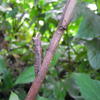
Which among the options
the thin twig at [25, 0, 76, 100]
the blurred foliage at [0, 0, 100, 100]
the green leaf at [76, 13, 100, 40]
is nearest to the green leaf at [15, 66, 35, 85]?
the blurred foliage at [0, 0, 100, 100]

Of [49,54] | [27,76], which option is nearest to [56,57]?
[27,76]

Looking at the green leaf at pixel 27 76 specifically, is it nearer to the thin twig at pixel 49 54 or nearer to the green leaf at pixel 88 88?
the green leaf at pixel 88 88

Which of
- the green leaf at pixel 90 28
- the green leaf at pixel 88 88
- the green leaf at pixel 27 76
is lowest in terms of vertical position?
the green leaf at pixel 27 76

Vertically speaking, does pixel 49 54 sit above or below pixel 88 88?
above

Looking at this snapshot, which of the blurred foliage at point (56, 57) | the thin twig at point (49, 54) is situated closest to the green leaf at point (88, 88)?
the blurred foliage at point (56, 57)

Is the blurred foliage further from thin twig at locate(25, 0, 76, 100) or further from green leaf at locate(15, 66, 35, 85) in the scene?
thin twig at locate(25, 0, 76, 100)

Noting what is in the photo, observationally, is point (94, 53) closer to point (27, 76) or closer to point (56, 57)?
point (56, 57)

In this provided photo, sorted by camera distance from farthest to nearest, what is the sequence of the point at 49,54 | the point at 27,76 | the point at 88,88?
the point at 27,76 → the point at 88,88 → the point at 49,54

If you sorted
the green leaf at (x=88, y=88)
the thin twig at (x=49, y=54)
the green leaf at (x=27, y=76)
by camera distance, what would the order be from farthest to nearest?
the green leaf at (x=27, y=76), the green leaf at (x=88, y=88), the thin twig at (x=49, y=54)
